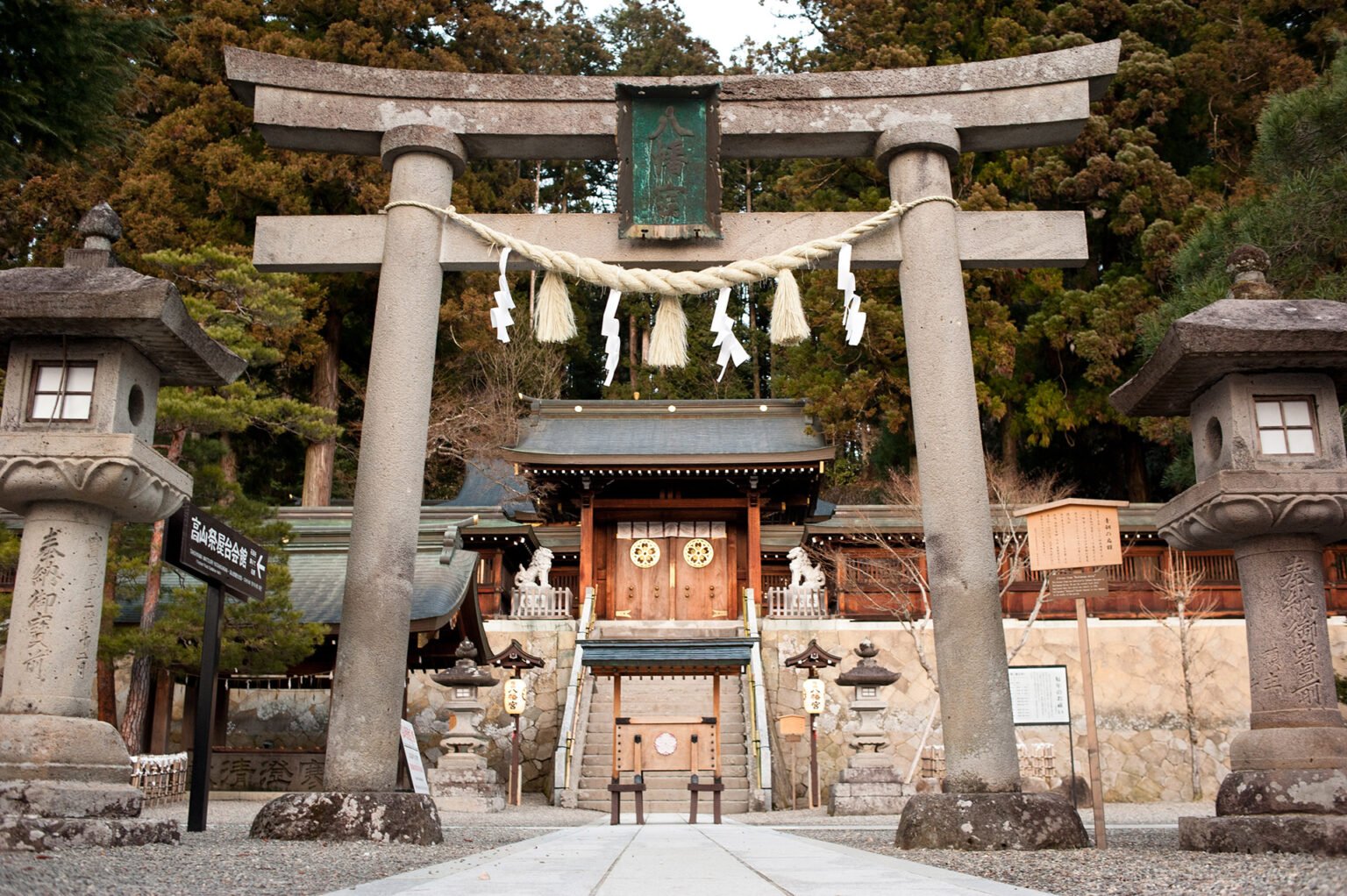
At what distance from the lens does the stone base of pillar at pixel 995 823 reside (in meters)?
6.06

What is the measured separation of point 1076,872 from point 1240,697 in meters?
15.4

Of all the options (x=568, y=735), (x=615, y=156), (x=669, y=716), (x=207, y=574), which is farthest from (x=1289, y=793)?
(x=568, y=735)

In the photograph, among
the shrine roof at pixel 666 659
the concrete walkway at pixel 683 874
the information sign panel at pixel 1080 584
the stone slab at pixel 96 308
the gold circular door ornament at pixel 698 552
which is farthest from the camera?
the gold circular door ornament at pixel 698 552

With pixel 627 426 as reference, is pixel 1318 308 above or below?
below

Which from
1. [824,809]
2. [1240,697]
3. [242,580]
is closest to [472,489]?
[824,809]

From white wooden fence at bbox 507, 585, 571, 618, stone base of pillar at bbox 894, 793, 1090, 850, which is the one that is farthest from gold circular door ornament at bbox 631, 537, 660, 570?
stone base of pillar at bbox 894, 793, 1090, 850

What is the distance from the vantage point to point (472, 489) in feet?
88.0

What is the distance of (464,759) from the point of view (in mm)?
15289

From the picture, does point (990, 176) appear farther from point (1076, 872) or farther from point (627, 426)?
point (1076, 872)

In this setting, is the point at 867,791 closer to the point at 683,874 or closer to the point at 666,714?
the point at 666,714

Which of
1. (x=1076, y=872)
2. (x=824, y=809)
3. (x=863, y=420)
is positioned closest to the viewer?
(x=1076, y=872)

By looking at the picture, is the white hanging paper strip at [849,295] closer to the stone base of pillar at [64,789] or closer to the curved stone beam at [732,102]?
the curved stone beam at [732,102]

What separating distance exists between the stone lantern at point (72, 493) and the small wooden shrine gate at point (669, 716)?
294 inches

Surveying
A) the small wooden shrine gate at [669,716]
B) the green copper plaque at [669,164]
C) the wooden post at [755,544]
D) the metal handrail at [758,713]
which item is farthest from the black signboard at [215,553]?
the wooden post at [755,544]
